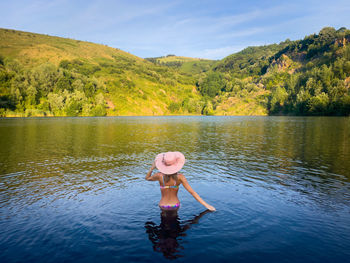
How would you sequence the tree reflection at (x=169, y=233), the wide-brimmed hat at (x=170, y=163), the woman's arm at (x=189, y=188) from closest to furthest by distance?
the tree reflection at (x=169, y=233) → the wide-brimmed hat at (x=170, y=163) → the woman's arm at (x=189, y=188)

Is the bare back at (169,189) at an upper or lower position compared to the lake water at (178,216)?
upper

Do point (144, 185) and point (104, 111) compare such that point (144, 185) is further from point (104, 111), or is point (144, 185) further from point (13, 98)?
point (104, 111)

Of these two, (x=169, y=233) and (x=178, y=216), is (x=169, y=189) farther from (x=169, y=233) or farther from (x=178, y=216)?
(x=169, y=233)

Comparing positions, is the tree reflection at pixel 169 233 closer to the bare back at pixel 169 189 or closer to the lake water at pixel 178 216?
the lake water at pixel 178 216

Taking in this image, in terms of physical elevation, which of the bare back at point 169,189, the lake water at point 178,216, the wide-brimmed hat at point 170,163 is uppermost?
the wide-brimmed hat at point 170,163

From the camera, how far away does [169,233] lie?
33.7ft

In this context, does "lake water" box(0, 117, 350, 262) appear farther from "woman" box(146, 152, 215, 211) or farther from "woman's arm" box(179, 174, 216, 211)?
"woman's arm" box(179, 174, 216, 211)

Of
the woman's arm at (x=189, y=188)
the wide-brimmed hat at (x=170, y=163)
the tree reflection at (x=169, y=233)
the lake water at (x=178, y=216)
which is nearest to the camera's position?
the lake water at (x=178, y=216)

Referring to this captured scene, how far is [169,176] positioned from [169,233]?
238 cm

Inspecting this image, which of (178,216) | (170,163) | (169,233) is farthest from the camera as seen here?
(178,216)

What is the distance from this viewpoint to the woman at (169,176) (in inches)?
392

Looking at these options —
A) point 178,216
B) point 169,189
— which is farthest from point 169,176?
point 178,216

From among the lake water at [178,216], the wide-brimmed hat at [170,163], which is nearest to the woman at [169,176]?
the wide-brimmed hat at [170,163]

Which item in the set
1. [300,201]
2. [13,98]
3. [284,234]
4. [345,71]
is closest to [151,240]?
[284,234]
